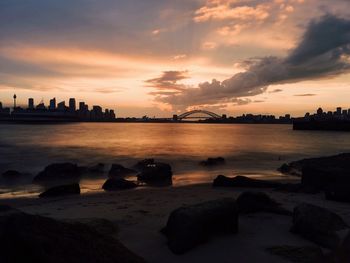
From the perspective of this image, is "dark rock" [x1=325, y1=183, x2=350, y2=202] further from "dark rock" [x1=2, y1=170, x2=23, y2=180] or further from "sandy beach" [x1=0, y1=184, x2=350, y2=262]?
"dark rock" [x1=2, y1=170, x2=23, y2=180]

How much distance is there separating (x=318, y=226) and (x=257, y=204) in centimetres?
235

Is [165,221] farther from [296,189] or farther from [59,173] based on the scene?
[59,173]

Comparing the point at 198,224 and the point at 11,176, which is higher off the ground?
the point at 198,224

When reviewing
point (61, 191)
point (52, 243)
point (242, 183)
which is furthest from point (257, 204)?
point (61, 191)

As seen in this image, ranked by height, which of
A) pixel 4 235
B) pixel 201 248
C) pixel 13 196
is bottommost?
pixel 13 196

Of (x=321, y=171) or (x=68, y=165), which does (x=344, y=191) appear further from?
(x=68, y=165)

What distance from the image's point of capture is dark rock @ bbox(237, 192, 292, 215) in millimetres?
9625

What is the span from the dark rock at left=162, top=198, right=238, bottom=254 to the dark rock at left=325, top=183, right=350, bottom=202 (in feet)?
17.2

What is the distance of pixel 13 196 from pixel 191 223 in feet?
38.3

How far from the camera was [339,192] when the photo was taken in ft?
38.2

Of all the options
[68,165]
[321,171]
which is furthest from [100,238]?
[68,165]

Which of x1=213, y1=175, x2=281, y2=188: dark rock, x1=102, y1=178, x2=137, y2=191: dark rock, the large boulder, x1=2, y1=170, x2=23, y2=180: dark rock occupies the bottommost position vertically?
x1=2, y1=170, x2=23, y2=180: dark rock

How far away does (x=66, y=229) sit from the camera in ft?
17.7

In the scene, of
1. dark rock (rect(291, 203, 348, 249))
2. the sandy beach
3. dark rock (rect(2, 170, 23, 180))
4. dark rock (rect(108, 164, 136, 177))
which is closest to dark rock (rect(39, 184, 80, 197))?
the sandy beach
